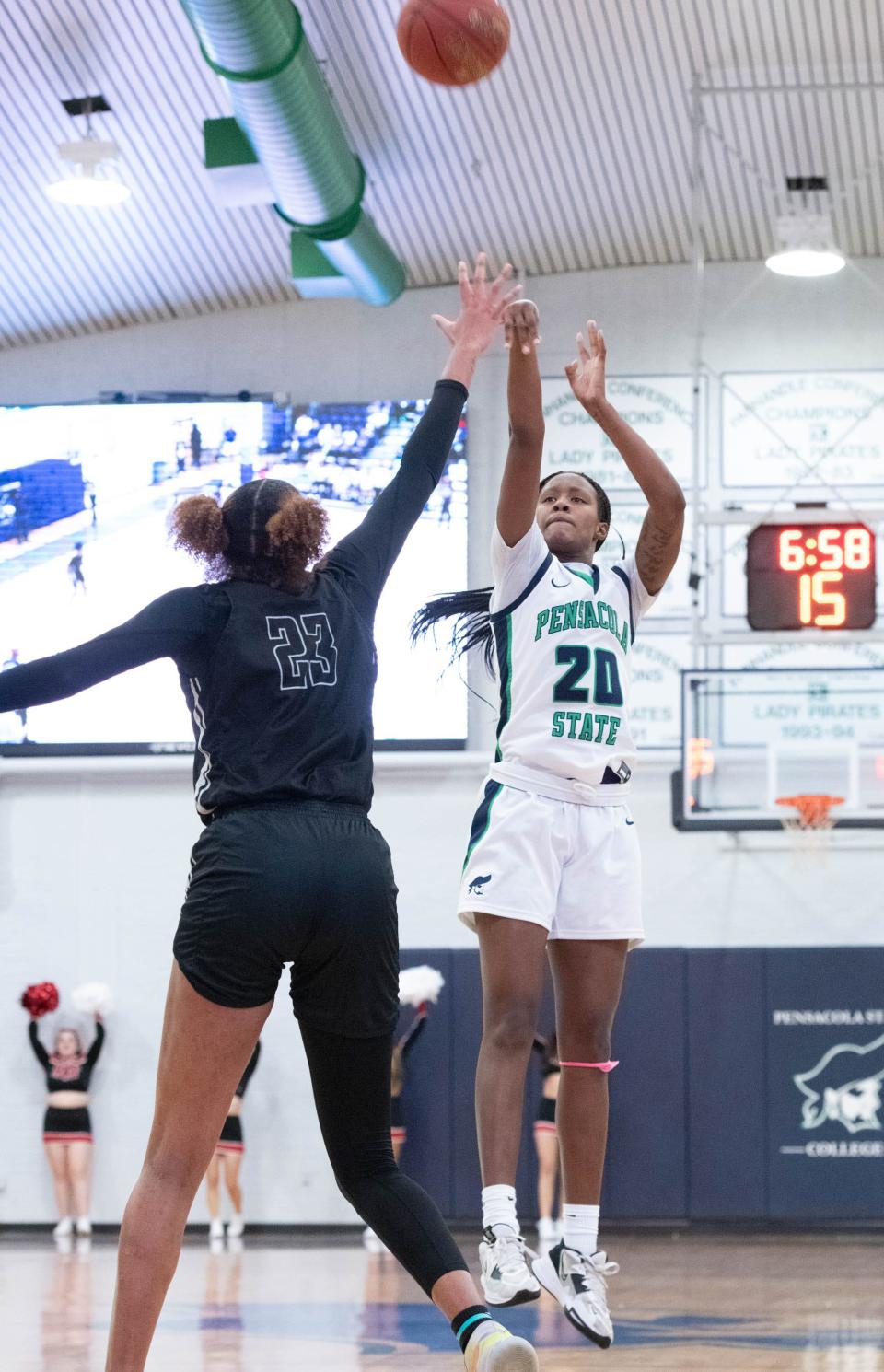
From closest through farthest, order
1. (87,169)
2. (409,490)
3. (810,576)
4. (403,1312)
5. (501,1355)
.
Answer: (501,1355) < (409,490) < (403,1312) < (810,576) < (87,169)

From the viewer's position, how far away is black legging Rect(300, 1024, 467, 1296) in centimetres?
339

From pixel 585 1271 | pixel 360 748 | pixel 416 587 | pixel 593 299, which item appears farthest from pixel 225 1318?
pixel 593 299

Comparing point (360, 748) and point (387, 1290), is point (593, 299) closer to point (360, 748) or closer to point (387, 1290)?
point (387, 1290)

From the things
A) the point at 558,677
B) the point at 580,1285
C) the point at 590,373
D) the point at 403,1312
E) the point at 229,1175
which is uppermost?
the point at 590,373

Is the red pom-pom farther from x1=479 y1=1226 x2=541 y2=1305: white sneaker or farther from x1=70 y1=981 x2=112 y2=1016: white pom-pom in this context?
x1=479 y1=1226 x2=541 y2=1305: white sneaker

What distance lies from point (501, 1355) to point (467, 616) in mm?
2292

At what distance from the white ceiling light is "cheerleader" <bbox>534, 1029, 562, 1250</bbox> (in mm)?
5752

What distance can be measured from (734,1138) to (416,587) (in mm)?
4838

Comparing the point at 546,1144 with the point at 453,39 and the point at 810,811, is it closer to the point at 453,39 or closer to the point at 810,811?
the point at 810,811

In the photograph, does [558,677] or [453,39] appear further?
[453,39]

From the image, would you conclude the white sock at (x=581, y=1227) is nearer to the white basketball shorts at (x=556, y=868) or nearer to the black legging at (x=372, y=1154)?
the white basketball shorts at (x=556, y=868)

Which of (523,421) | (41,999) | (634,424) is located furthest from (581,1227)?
(634,424)

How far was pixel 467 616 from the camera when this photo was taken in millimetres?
4926

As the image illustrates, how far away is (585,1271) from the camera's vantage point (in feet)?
13.8
